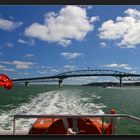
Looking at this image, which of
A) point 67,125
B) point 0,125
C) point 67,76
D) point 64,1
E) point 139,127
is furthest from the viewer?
point 139,127

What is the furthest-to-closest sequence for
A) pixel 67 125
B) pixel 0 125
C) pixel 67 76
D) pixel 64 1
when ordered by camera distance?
pixel 67 76 < pixel 0 125 < pixel 67 125 < pixel 64 1

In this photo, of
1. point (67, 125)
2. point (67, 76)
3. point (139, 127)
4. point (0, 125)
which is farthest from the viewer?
point (139, 127)

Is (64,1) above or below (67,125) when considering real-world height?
above

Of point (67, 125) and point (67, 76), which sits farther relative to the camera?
point (67, 76)

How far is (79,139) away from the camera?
12.9ft

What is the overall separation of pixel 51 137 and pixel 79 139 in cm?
28

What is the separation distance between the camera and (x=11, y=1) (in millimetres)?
3746

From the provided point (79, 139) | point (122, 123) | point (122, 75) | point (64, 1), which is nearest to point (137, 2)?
point (64, 1)

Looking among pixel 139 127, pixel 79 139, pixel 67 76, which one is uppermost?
pixel 67 76

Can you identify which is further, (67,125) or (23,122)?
(23,122)

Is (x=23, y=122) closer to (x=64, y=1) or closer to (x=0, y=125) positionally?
(x=0, y=125)

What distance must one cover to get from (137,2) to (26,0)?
103cm

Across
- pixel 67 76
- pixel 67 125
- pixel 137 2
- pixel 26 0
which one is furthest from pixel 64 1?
pixel 67 76

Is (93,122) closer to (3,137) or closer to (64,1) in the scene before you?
(3,137)
